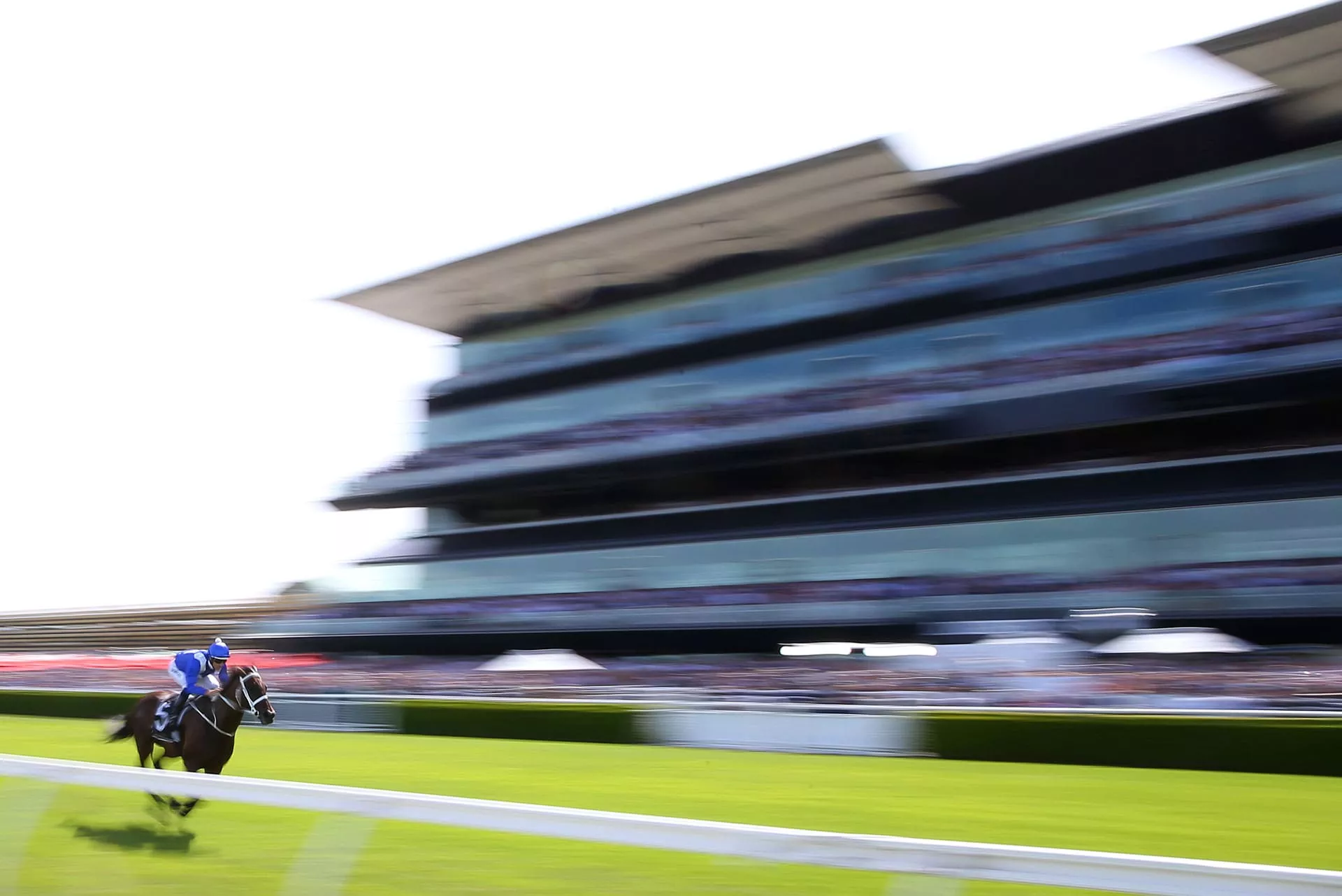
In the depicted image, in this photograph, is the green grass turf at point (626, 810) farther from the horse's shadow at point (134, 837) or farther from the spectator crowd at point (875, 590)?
the spectator crowd at point (875, 590)

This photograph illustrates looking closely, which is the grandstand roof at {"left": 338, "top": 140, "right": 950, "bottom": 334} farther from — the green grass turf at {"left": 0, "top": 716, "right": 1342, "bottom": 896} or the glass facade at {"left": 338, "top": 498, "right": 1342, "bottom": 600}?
the green grass turf at {"left": 0, "top": 716, "right": 1342, "bottom": 896}

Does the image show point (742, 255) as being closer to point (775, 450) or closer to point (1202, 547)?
point (775, 450)

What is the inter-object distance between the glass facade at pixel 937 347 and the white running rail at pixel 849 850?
16143mm

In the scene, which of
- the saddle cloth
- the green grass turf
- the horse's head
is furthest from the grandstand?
the saddle cloth

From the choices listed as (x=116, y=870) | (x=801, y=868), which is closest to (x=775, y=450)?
(x=116, y=870)

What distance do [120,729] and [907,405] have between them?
47.2 feet

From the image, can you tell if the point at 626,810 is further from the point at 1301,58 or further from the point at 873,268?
the point at 873,268

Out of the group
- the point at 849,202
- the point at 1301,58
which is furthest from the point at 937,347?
the point at 1301,58

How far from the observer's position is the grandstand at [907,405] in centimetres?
1717

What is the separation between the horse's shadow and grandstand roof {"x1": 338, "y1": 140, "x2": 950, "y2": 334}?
58.8 ft

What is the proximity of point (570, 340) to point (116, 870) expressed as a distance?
2423cm

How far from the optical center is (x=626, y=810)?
7801 millimetres

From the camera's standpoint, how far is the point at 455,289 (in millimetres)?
29359

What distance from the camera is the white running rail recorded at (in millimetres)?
2479
